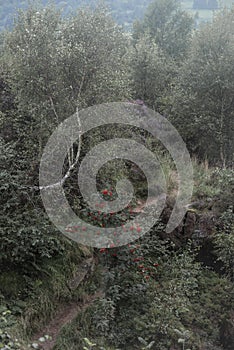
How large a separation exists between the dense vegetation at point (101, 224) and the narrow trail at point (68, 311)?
0.36 feet

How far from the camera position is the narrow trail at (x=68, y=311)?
Result: 632 cm

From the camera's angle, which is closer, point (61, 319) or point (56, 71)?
point (61, 319)

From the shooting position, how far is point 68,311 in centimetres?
698

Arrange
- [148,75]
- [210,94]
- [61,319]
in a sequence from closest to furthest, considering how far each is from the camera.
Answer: [61,319] < [210,94] < [148,75]

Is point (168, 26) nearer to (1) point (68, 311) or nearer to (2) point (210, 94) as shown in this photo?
(2) point (210, 94)

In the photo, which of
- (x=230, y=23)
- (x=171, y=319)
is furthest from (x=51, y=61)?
(x=230, y=23)

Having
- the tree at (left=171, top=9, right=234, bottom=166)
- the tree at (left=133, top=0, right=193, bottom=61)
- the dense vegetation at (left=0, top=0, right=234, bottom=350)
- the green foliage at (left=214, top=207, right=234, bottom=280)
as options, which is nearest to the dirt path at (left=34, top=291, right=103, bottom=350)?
the dense vegetation at (left=0, top=0, right=234, bottom=350)

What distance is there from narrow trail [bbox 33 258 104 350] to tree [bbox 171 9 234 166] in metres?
6.93

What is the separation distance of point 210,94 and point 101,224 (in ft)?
26.5

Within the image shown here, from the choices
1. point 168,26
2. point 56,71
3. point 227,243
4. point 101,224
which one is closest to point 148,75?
point 56,71

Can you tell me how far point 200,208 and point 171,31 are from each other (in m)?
16.1

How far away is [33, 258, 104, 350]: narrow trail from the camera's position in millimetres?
6315

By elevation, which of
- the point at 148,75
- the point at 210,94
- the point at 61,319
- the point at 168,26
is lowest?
the point at 61,319

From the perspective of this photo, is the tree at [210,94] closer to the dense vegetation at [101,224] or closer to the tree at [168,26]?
the dense vegetation at [101,224]
